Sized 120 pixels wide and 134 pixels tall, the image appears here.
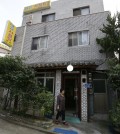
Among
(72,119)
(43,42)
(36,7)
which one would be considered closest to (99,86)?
(72,119)

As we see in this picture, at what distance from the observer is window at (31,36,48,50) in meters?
11.9

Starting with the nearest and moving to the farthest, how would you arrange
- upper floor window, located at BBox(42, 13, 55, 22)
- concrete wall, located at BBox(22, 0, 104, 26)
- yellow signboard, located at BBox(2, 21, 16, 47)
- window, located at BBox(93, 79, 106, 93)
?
window, located at BBox(93, 79, 106, 93) < yellow signboard, located at BBox(2, 21, 16, 47) < concrete wall, located at BBox(22, 0, 104, 26) < upper floor window, located at BBox(42, 13, 55, 22)

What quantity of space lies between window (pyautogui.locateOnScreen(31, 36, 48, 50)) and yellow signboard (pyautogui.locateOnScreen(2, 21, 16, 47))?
1.98 m

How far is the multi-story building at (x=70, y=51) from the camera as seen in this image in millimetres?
8664

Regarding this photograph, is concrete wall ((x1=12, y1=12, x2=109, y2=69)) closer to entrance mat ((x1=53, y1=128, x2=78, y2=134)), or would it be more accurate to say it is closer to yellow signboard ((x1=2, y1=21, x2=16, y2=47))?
yellow signboard ((x1=2, y1=21, x2=16, y2=47))

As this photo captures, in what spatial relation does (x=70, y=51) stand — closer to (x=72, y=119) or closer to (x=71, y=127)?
(x=72, y=119)

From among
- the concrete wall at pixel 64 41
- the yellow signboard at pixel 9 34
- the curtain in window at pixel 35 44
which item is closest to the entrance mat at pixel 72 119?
the concrete wall at pixel 64 41

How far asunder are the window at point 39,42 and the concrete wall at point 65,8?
12.0 feet

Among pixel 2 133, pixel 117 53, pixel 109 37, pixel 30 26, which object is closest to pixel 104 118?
pixel 117 53

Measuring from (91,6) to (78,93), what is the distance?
935cm

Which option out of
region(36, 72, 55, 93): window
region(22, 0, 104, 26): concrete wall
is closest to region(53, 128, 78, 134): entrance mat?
region(36, 72, 55, 93): window

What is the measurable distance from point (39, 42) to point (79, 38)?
3.67 meters

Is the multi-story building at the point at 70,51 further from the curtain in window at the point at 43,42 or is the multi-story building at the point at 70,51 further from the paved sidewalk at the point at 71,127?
the paved sidewalk at the point at 71,127

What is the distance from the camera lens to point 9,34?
11.7 m
